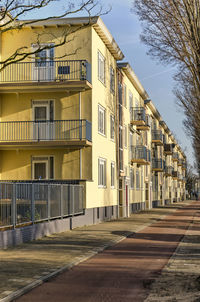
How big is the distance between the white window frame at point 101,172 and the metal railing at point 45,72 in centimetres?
500

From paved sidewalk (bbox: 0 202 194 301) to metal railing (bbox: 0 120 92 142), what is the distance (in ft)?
26.1

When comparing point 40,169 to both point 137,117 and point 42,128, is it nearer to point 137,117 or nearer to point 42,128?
point 42,128

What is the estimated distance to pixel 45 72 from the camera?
27.1m

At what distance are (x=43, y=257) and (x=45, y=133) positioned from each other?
48.5ft

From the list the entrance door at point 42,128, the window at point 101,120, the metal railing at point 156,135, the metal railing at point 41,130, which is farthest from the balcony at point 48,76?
the metal railing at point 156,135

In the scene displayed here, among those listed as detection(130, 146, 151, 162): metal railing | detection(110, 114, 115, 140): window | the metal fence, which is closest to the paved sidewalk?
the metal fence

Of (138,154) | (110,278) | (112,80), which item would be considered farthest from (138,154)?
(110,278)

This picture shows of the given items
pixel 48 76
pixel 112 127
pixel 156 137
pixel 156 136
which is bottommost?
pixel 112 127

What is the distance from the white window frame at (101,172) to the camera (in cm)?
2811

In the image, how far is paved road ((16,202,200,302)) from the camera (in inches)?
315

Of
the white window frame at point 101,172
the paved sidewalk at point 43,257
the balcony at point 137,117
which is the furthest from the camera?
the balcony at point 137,117

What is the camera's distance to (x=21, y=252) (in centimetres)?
1337

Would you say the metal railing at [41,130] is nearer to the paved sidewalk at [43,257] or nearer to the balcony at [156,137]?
the paved sidewalk at [43,257]

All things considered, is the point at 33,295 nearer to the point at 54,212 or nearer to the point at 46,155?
the point at 54,212
